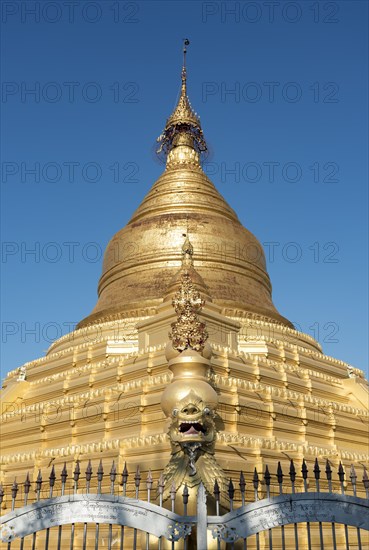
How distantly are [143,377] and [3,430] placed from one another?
5.71m

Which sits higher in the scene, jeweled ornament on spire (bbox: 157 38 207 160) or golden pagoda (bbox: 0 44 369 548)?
jeweled ornament on spire (bbox: 157 38 207 160)

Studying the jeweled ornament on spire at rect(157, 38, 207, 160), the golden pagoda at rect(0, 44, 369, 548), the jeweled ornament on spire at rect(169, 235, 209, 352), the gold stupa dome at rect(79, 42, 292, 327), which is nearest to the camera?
the jeweled ornament on spire at rect(169, 235, 209, 352)

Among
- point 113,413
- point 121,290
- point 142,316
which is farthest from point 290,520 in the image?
point 121,290

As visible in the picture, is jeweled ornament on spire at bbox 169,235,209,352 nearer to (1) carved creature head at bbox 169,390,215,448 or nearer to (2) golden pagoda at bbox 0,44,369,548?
(2) golden pagoda at bbox 0,44,369,548

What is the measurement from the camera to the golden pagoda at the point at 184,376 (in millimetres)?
12856

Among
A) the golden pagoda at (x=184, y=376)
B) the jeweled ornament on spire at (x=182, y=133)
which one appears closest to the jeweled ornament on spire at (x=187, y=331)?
the golden pagoda at (x=184, y=376)

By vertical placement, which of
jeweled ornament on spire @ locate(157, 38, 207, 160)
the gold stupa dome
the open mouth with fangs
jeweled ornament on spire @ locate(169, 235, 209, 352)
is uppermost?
jeweled ornament on spire @ locate(157, 38, 207, 160)

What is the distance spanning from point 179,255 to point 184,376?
13.5 metres

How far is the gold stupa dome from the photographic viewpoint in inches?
973

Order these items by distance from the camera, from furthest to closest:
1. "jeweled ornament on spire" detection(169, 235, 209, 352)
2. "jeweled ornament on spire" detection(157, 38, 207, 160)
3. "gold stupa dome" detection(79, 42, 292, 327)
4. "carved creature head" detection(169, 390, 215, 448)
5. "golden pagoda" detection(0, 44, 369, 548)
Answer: "jeweled ornament on spire" detection(157, 38, 207, 160) → "gold stupa dome" detection(79, 42, 292, 327) → "golden pagoda" detection(0, 44, 369, 548) → "jeweled ornament on spire" detection(169, 235, 209, 352) → "carved creature head" detection(169, 390, 215, 448)

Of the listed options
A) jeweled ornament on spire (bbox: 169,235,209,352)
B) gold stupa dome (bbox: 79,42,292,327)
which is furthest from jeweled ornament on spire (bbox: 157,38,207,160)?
jeweled ornament on spire (bbox: 169,235,209,352)

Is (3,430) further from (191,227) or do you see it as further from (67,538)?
(191,227)

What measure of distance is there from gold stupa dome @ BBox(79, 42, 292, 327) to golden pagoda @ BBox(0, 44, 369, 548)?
69 mm

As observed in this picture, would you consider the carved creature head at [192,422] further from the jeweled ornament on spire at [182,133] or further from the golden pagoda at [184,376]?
the jeweled ornament on spire at [182,133]
